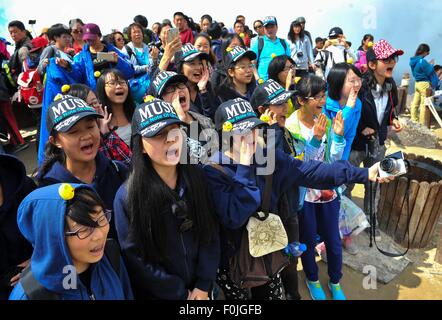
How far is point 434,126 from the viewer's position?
934cm

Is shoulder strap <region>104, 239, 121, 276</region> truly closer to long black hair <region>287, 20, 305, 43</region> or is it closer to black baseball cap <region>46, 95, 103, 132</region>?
black baseball cap <region>46, 95, 103, 132</region>

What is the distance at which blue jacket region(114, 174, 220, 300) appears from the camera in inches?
73.3

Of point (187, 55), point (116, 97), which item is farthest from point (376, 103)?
point (116, 97)

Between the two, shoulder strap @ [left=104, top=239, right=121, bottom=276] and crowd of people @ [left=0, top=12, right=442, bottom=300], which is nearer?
crowd of people @ [left=0, top=12, right=442, bottom=300]

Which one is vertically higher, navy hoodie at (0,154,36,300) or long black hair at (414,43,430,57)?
long black hair at (414,43,430,57)

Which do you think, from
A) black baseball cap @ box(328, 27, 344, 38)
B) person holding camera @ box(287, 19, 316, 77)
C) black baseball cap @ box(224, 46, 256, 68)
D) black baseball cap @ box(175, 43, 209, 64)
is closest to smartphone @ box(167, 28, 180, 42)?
black baseball cap @ box(175, 43, 209, 64)

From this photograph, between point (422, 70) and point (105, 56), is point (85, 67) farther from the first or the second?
point (422, 70)

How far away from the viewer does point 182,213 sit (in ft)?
6.10

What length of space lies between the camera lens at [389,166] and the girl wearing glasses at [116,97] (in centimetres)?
211

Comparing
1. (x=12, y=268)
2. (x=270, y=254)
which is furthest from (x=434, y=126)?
(x=12, y=268)

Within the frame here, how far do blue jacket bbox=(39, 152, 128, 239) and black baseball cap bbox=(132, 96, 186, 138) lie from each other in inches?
22.9

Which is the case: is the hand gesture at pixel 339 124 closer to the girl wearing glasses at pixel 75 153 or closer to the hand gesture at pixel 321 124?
the hand gesture at pixel 321 124

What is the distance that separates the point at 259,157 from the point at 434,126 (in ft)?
30.6

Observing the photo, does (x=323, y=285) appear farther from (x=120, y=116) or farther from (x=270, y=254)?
(x=120, y=116)
